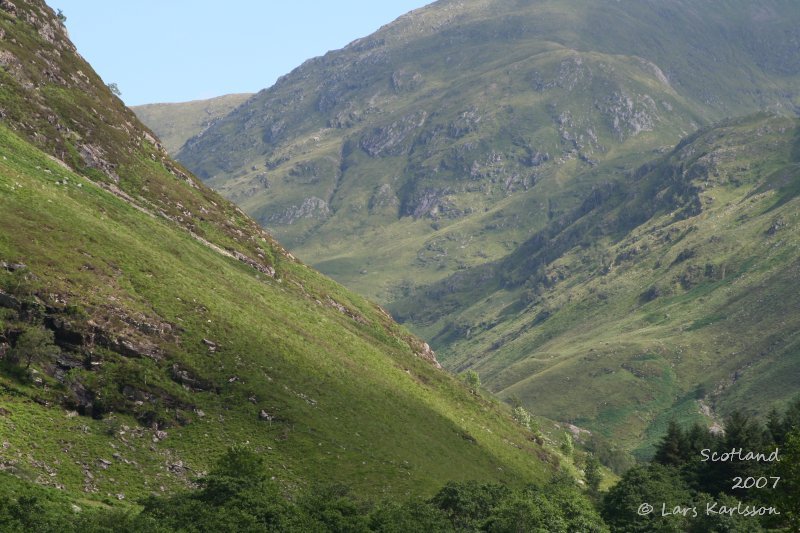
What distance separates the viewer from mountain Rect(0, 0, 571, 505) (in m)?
97.1

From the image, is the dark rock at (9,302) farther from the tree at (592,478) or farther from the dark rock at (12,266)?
the tree at (592,478)

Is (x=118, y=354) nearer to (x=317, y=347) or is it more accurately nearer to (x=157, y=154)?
(x=317, y=347)

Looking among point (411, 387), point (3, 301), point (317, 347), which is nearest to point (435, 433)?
point (411, 387)

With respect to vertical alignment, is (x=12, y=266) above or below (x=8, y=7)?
below

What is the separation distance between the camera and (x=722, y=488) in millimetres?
129500

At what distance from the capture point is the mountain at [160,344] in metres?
97.1

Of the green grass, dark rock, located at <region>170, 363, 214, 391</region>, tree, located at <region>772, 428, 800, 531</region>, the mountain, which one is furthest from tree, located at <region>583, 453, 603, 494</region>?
tree, located at <region>772, 428, 800, 531</region>

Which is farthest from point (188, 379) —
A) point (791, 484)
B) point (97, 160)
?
point (791, 484)

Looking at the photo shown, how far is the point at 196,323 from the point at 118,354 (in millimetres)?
17395

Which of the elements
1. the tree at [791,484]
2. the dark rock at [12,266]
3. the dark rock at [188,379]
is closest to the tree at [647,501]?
the tree at [791,484]

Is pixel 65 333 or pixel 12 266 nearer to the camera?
pixel 65 333

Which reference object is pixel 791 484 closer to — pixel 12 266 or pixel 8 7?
pixel 12 266

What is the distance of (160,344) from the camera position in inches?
4528

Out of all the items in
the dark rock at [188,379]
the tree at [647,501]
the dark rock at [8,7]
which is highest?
the dark rock at [8,7]
